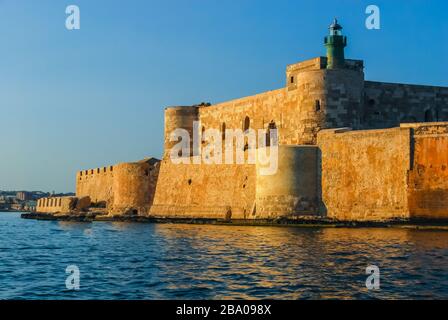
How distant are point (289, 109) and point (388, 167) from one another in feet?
22.5

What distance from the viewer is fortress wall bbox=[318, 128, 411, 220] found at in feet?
76.0

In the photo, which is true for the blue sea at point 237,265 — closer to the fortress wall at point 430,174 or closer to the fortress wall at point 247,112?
the fortress wall at point 430,174

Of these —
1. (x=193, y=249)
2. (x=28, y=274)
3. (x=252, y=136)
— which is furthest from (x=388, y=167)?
(x=28, y=274)

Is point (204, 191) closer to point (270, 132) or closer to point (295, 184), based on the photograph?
point (270, 132)

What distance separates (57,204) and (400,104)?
80.8ft

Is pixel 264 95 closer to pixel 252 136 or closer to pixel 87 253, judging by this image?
pixel 252 136

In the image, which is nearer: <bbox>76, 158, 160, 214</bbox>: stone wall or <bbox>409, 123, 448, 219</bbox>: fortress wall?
<bbox>409, 123, 448, 219</bbox>: fortress wall

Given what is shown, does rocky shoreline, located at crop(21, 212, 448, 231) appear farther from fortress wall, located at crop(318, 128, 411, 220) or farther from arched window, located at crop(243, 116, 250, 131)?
arched window, located at crop(243, 116, 250, 131)

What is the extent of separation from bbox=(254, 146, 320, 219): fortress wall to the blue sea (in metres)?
1.65

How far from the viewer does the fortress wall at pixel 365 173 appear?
23.2m

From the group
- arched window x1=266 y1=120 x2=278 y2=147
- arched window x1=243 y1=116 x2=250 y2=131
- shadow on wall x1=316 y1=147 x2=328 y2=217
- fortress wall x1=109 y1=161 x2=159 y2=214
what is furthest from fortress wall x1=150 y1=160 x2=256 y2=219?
shadow on wall x1=316 y1=147 x2=328 y2=217

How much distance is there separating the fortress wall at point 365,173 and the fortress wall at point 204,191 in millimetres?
4004

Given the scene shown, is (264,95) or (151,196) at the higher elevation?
(264,95)

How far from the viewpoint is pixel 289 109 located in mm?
29312
